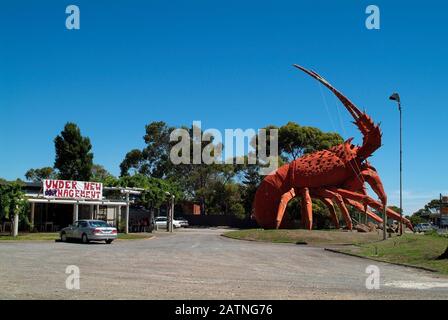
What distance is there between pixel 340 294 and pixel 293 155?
5809cm

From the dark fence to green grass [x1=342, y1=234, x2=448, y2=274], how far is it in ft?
142

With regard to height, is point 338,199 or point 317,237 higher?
point 338,199

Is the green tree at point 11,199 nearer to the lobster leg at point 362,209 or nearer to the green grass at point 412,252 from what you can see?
the green grass at point 412,252

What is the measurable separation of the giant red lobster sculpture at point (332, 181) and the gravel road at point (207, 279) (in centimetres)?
1656

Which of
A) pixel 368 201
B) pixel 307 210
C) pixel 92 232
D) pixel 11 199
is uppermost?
pixel 368 201

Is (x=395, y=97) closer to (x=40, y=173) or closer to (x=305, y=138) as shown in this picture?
(x=305, y=138)

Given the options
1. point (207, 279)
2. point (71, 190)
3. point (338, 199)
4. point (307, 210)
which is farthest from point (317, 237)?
point (207, 279)

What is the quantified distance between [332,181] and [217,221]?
36.2 meters

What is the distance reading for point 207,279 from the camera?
13.3 meters

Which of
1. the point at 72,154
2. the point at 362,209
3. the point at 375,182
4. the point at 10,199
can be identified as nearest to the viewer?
the point at 10,199

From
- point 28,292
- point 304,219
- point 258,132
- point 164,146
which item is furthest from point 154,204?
point 28,292
